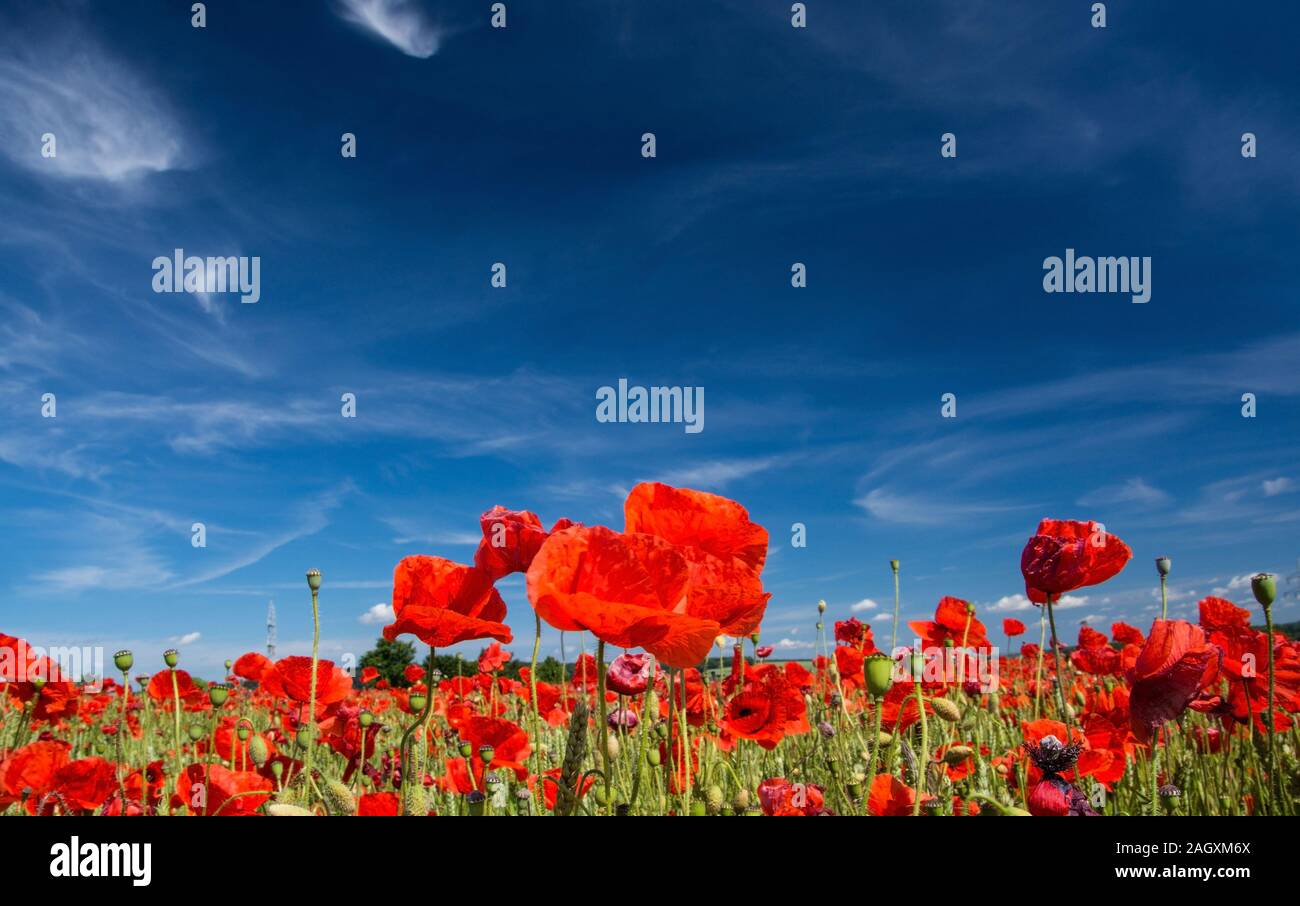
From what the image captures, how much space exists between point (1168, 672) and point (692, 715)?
1.84 metres

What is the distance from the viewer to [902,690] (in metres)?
2.46

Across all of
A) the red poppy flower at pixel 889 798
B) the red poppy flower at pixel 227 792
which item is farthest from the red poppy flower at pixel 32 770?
the red poppy flower at pixel 889 798

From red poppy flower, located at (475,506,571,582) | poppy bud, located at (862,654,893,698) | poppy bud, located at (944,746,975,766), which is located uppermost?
red poppy flower, located at (475,506,571,582)

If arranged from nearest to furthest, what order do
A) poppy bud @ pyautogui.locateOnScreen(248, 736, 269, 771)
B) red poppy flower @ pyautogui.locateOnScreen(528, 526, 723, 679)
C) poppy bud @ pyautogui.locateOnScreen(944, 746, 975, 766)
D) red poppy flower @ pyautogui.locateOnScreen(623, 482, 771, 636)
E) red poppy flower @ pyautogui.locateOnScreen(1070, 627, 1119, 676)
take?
red poppy flower @ pyautogui.locateOnScreen(528, 526, 723, 679) < red poppy flower @ pyautogui.locateOnScreen(623, 482, 771, 636) < poppy bud @ pyautogui.locateOnScreen(944, 746, 975, 766) < poppy bud @ pyautogui.locateOnScreen(248, 736, 269, 771) < red poppy flower @ pyautogui.locateOnScreen(1070, 627, 1119, 676)

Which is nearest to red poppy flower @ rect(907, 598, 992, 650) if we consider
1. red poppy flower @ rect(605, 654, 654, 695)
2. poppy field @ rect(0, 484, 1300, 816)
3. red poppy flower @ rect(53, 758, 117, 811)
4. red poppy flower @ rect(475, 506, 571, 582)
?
poppy field @ rect(0, 484, 1300, 816)

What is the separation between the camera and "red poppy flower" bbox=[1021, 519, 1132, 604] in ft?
7.27

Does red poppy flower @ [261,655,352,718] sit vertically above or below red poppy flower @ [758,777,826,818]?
above

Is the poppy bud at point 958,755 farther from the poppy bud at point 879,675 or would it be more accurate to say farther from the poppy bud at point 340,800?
the poppy bud at point 340,800

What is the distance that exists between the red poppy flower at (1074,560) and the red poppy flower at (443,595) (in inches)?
63.2

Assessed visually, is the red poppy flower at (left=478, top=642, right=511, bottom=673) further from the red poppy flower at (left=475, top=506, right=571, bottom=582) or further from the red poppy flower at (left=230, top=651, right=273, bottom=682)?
the red poppy flower at (left=475, top=506, right=571, bottom=582)

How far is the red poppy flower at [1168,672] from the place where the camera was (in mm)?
1445

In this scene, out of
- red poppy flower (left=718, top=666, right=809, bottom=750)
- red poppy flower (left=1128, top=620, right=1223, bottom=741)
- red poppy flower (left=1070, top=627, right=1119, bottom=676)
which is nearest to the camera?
red poppy flower (left=1128, top=620, right=1223, bottom=741)

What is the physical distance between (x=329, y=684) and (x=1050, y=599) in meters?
2.32
